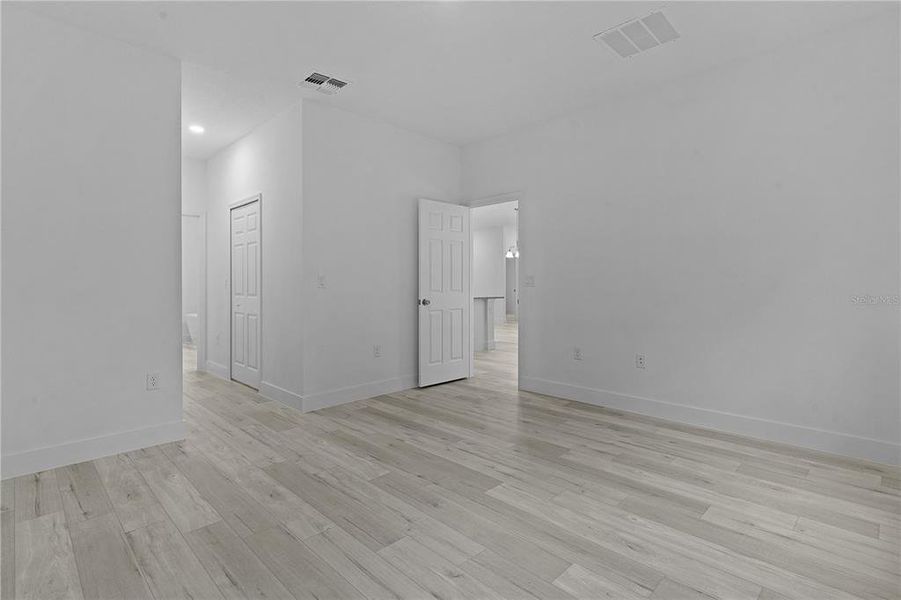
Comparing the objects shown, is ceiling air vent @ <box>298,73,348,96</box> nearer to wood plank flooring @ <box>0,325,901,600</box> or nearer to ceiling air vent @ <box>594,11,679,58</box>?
ceiling air vent @ <box>594,11,679,58</box>

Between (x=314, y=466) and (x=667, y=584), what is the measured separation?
79.5 inches

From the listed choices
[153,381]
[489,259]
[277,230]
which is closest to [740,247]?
[277,230]

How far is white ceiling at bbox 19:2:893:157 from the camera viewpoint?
278 centimetres

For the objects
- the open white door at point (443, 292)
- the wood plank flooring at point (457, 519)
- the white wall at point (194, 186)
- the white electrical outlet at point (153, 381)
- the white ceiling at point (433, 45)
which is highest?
the white ceiling at point (433, 45)

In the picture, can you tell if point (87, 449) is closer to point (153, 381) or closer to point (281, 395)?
point (153, 381)

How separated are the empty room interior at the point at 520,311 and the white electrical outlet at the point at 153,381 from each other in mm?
25

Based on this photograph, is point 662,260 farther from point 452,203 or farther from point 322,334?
point 322,334

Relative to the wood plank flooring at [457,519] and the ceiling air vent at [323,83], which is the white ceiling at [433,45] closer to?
the ceiling air vent at [323,83]

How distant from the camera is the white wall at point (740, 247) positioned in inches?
116

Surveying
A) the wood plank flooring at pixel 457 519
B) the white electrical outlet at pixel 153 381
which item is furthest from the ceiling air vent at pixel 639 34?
the white electrical outlet at pixel 153 381

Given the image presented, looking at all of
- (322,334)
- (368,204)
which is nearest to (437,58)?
(368,204)

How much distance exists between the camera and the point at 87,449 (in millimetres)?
2953

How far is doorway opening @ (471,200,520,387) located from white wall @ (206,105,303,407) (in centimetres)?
239

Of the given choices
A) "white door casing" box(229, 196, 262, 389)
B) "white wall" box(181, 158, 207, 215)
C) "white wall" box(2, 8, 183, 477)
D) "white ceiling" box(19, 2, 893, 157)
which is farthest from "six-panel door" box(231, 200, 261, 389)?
"white wall" box(2, 8, 183, 477)
